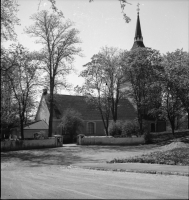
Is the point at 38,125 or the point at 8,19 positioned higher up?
the point at 8,19

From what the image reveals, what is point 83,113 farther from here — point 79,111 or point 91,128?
point 91,128

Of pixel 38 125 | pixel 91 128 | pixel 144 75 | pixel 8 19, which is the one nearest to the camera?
pixel 8 19

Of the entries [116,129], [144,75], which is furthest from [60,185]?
[144,75]

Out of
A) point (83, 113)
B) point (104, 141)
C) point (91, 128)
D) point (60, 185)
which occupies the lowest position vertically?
point (104, 141)

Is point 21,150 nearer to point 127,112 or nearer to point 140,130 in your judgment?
point 140,130

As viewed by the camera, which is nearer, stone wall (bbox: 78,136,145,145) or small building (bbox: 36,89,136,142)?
stone wall (bbox: 78,136,145,145)

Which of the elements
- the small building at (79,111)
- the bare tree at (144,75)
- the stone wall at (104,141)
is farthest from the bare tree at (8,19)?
the small building at (79,111)

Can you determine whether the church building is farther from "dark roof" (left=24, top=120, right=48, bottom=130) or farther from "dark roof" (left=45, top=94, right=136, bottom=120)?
"dark roof" (left=24, top=120, right=48, bottom=130)

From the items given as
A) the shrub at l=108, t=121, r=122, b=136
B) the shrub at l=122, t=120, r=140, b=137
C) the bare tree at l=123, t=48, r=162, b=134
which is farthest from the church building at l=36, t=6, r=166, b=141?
the shrub at l=122, t=120, r=140, b=137

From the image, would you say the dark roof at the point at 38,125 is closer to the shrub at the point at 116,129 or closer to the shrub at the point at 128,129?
the shrub at the point at 116,129

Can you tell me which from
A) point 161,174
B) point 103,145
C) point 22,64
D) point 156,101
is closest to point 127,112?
point 156,101

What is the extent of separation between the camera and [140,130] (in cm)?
3638

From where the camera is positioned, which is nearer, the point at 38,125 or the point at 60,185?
the point at 60,185

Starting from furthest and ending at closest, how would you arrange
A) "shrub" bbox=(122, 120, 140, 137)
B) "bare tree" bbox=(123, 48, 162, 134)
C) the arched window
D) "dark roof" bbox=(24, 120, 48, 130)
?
the arched window
"dark roof" bbox=(24, 120, 48, 130)
"bare tree" bbox=(123, 48, 162, 134)
"shrub" bbox=(122, 120, 140, 137)
